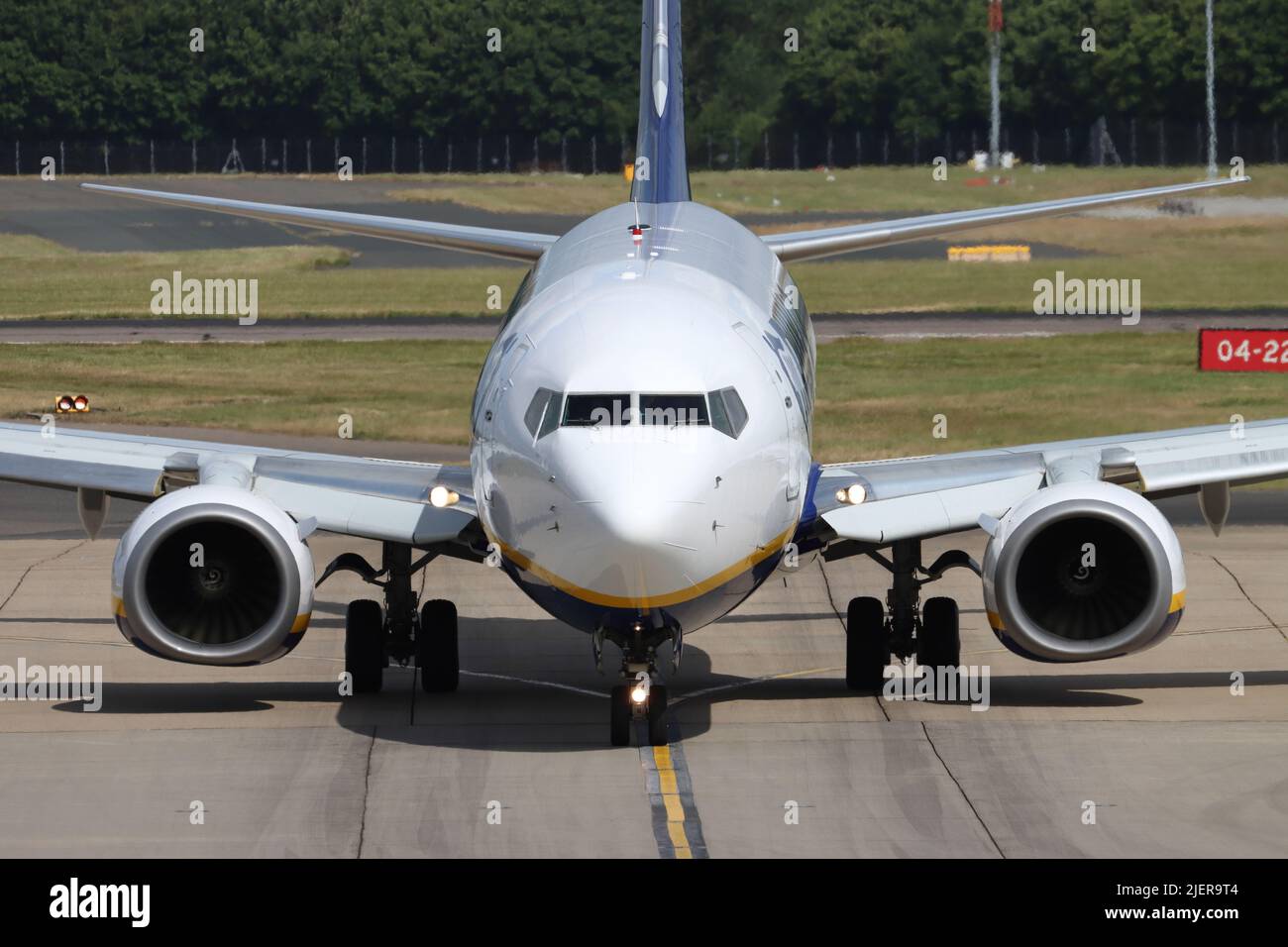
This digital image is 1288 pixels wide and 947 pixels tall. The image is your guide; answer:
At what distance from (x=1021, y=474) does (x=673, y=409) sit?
4.91 metres

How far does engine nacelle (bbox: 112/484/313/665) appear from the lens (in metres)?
19.0

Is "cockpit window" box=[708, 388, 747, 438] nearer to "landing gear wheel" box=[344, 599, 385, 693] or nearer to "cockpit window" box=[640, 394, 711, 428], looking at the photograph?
"cockpit window" box=[640, 394, 711, 428]

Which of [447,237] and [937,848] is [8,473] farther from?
[937,848]

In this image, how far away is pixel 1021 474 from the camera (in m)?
20.8

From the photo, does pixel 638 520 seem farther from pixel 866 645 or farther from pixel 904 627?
pixel 904 627

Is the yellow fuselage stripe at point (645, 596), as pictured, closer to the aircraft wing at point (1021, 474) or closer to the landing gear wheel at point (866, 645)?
the aircraft wing at point (1021, 474)

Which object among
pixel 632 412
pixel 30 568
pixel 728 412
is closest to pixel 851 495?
pixel 728 412

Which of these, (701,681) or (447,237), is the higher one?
(447,237)

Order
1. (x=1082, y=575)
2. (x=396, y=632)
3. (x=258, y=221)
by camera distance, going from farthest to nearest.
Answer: (x=258, y=221), (x=396, y=632), (x=1082, y=575)

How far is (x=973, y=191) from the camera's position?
4075 inches

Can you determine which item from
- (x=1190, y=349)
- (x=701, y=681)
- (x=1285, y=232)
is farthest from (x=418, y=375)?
(x=1285, y=232)

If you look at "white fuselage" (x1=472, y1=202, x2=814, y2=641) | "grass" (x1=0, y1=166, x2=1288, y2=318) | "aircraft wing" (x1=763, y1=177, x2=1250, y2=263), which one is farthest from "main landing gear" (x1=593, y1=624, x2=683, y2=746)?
"grass" (x1=0, y1=166, x2=1288, y2=318)

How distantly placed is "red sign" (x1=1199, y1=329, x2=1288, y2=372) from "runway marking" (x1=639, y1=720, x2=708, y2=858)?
107 ft

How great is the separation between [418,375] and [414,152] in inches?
3133
